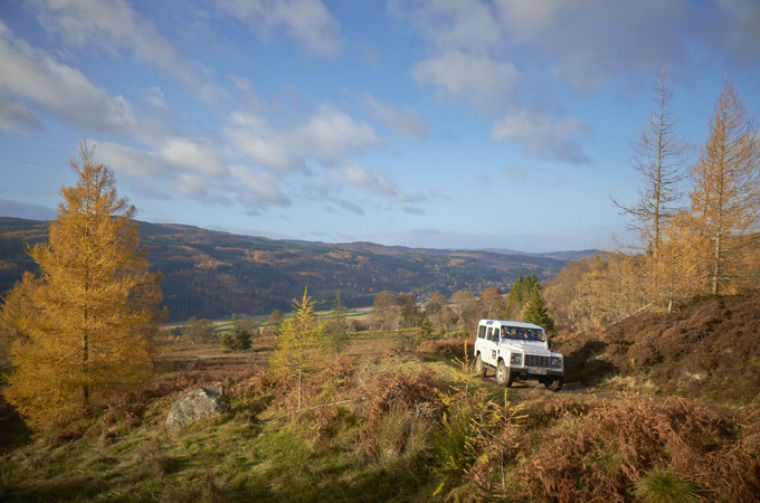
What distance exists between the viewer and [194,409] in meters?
11.6

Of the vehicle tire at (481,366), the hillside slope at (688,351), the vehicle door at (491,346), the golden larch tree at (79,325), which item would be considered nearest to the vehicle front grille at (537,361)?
the vehicle door at (491,346)

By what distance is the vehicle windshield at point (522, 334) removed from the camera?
42.1 feet

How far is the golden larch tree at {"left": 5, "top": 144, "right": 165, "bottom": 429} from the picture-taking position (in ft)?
43.3

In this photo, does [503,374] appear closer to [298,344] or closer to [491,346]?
[491,346]

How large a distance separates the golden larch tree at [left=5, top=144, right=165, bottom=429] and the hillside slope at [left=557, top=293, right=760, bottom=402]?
19.1m

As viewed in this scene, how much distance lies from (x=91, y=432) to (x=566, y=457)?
15.3m

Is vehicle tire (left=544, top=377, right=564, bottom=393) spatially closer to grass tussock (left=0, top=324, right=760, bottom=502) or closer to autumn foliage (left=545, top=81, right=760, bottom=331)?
grass tussock (left=0, top=324, right=760, bottom=502)

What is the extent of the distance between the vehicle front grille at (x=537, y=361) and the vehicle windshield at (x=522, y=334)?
125 cm

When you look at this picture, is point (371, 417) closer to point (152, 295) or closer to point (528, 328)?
point (528, 328)

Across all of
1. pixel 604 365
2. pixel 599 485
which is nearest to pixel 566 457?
A: pixel 599 485

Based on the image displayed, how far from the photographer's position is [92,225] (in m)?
14.5

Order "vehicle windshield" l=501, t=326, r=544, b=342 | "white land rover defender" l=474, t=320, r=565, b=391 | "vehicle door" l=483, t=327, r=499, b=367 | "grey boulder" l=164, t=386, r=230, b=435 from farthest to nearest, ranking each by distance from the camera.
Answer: "vehicle windshield" l=501, t=326, r=544, b=342 → "vehicle door" l=483, t=327, r=499, b=367 → "white land rover defender" l=474, t=320, r=565, b=391 → "grey boulder" l=164, t=386, r=230, b=435

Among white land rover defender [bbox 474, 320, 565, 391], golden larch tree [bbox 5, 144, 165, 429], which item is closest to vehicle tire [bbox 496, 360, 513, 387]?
white land rover defender [bbox 474, 320, 565, 391]

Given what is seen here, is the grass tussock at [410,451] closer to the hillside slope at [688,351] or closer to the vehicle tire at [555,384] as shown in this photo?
the hillside slope at [688,351]
